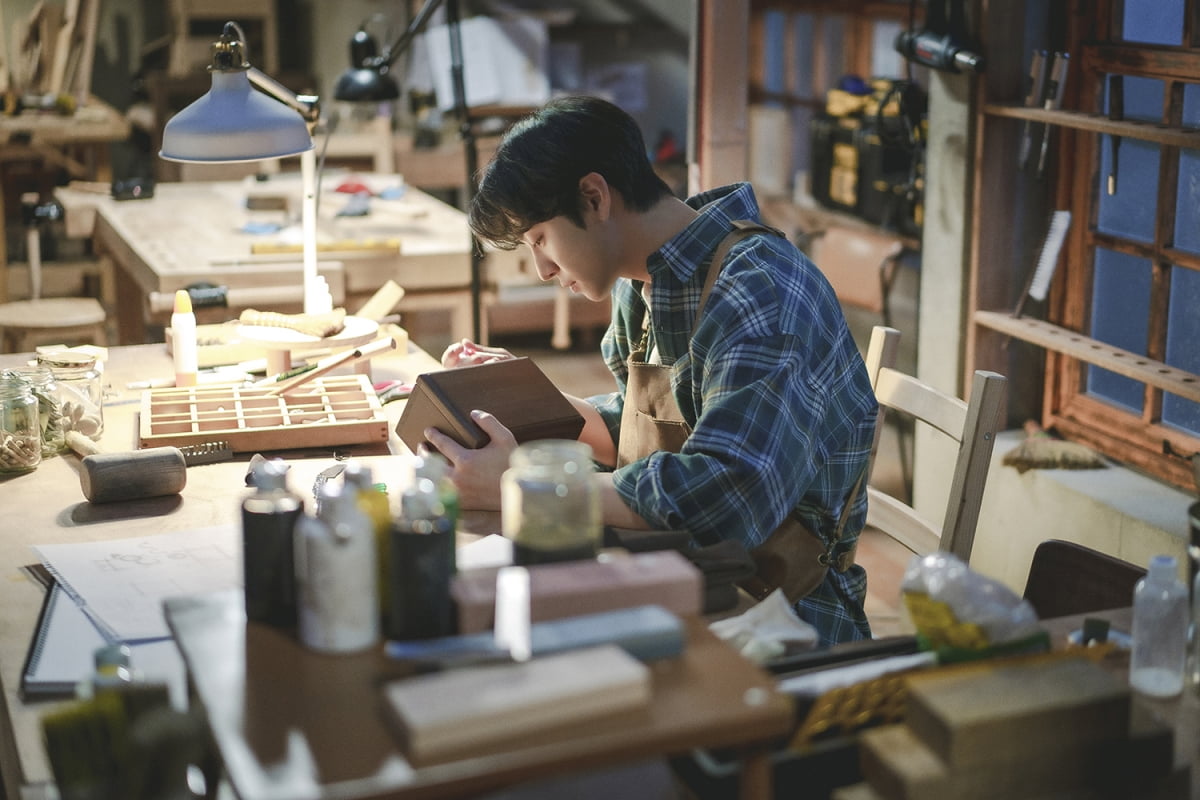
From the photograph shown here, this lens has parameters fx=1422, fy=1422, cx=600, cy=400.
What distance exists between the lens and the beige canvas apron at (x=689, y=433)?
6.63 ft

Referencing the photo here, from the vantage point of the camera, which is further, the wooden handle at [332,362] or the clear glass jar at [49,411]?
the wooden handle at [332,362]

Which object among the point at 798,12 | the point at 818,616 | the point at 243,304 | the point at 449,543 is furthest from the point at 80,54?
the point at 449,543

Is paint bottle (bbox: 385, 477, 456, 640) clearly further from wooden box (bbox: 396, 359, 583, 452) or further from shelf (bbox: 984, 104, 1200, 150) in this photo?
shelf (bbox: 984, 104, 1200, 150)

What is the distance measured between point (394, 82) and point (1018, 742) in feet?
11.3

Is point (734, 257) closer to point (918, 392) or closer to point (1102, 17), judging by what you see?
point (918, 392)

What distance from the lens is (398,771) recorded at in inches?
42.1

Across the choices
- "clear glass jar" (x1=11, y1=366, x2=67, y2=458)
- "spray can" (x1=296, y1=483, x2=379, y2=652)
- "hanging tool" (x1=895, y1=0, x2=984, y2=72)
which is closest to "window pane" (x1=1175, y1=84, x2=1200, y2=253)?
"hanging tool" (x1=895, y1=0, x2=984, y2=72)

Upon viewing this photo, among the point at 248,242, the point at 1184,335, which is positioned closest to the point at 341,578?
the point at 1184,335

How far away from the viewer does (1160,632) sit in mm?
1449

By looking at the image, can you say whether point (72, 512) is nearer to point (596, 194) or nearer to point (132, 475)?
point (132, 475)

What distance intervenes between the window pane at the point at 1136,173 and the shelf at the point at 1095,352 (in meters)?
0.28

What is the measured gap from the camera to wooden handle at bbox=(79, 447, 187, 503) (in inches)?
84.6

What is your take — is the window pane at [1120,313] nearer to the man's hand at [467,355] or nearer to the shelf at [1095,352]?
the shelf at [1095,352]

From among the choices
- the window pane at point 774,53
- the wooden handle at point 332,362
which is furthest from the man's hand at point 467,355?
the window pane at point 774,53
